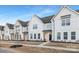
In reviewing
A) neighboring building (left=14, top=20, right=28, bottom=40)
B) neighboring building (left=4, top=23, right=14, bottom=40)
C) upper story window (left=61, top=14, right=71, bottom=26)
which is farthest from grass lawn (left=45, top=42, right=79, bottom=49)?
neighboring building (left=4, top=23, right=14, bottom=40)

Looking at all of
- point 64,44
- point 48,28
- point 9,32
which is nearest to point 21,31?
point 9,32

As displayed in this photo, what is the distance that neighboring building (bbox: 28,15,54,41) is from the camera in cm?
514

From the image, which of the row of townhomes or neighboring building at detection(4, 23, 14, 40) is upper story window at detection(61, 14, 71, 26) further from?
neighboring building at detection(4, 23, 14, 40)

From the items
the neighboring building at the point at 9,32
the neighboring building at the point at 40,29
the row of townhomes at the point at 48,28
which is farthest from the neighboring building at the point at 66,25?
the neighboring building at the point at 9,32

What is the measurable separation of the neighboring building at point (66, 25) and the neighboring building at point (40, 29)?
0.10 meters

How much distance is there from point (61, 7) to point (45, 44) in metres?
0.84

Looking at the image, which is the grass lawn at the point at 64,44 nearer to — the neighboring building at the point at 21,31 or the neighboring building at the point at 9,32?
the neighboring building at the point at 21,31

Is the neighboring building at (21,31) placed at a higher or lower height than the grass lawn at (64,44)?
higher

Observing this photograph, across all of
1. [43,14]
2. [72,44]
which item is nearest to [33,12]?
[43,14]

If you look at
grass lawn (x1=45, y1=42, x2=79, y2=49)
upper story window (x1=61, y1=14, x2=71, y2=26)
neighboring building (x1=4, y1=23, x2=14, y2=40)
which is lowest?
grass lawn (x1=45, y1=42, x2=79, y2=49)

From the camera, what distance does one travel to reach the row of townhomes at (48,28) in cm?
496

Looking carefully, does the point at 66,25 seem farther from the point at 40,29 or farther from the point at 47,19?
the point at 40,29

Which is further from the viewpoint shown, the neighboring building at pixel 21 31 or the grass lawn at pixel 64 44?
the neighboring building at pixel 21 31
